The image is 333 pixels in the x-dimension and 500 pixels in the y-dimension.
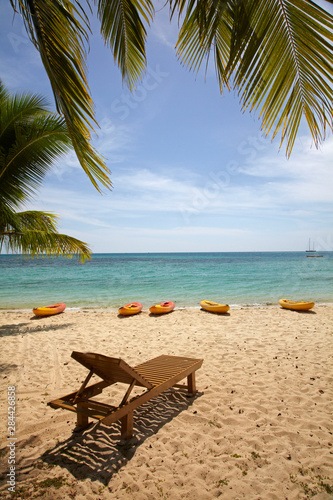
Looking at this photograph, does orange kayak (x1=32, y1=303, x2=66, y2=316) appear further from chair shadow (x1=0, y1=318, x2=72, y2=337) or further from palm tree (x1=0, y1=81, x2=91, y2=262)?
palm tree (x1=0, y1=81, x2=91, y2=262)

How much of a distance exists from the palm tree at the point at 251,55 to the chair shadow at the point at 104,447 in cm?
271

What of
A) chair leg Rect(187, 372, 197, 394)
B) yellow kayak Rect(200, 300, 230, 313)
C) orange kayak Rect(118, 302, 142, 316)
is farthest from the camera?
orange kayak Rect(118, 302, 142, 316)

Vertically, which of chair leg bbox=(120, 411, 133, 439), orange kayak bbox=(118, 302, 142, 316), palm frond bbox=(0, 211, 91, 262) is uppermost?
palm frond bbox=(0, 211, 91, 262)

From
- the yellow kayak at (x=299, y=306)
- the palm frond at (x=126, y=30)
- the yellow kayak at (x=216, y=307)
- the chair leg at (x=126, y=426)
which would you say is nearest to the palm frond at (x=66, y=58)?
the palm frond at (x=126, y=30)

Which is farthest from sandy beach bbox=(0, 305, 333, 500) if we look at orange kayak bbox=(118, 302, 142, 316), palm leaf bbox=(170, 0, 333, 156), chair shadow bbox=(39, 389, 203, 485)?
orange kayak bbox=(118, 302, 142, 316)

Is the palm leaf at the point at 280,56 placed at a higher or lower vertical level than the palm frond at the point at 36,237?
higher

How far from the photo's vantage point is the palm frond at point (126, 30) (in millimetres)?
2117

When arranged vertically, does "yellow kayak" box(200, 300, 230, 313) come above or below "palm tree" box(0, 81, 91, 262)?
below

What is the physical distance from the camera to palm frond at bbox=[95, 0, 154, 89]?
83.4 inches

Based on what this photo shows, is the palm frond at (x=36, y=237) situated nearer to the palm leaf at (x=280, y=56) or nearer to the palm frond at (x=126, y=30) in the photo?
the palm frond at (x=126, y=30)

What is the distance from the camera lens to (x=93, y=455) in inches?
114

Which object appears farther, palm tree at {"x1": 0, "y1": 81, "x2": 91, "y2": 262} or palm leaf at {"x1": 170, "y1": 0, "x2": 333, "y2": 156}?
palm tree at {"x1": 0, "y1": 81, "x2": 91, "y2": 262}

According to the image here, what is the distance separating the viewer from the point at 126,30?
224 centimetres

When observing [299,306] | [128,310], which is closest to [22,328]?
[128,310]
